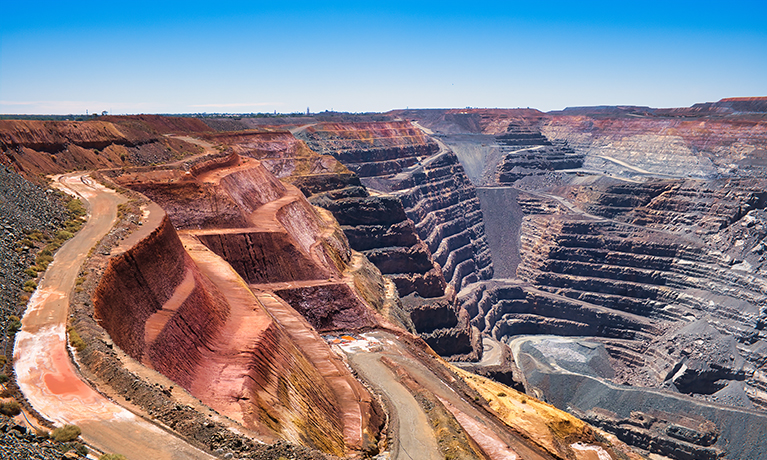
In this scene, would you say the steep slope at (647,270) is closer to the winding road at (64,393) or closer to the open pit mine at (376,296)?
the open pit mine at (376,296)

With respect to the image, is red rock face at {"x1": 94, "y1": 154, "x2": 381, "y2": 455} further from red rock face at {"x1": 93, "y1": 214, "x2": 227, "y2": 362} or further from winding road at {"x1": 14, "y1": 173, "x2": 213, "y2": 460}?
winding road at {"x1": 14, "y1": 173, "x2": 213, "y2": 460}

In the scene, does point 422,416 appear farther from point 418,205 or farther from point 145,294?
point 418,205

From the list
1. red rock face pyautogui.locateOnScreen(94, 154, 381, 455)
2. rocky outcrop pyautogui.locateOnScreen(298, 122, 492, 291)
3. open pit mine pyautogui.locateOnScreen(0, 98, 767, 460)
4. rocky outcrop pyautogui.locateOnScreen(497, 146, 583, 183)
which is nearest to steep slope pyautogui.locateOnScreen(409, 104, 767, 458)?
open pit mine pyautogui.locateOnScreen(0, 98, 767, 460)

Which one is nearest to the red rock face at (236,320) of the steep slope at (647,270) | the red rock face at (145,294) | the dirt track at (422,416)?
the red rock face at (145,294)

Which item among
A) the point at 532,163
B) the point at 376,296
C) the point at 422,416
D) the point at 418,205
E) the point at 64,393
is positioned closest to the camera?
the point at 64,393

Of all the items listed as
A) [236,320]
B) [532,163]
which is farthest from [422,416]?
[532,163]

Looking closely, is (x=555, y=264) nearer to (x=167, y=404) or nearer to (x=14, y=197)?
(x=14, y=197)

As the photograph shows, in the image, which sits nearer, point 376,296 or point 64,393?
point 64,393
